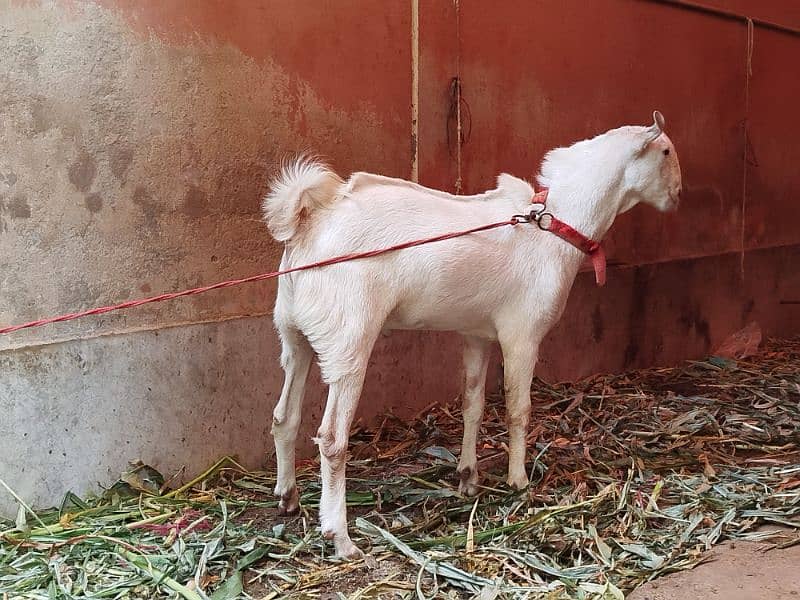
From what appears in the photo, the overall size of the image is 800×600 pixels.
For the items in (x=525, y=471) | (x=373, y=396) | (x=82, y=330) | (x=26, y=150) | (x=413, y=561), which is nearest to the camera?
(x=413, y=561)

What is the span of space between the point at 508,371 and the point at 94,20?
249cm

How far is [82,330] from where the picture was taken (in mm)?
3822

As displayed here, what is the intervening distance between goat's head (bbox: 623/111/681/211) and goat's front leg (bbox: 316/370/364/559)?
5.70 feet

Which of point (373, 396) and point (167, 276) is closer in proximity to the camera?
point (167, 276)

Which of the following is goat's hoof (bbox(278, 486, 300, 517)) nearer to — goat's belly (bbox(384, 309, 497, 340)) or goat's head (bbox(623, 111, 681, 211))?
goat's belly (bbox(384, 309, 497, 340))

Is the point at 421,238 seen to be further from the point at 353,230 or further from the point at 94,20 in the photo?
the point at 94,20

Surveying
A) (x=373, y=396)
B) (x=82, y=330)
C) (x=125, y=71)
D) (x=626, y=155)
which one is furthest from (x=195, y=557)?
(x=626, y=155)

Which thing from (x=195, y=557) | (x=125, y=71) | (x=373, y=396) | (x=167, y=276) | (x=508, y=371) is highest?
(x=125, y=71)

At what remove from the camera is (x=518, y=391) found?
392 cm

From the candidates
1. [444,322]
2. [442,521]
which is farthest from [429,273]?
[442,521]

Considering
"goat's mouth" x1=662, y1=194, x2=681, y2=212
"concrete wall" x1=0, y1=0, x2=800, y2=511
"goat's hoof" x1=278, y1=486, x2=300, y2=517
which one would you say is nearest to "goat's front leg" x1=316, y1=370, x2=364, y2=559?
"goat's hoof" x1=278, y1=486, x2=300, y2=517

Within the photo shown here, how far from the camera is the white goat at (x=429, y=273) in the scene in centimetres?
337

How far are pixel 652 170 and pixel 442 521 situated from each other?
6.53 ft

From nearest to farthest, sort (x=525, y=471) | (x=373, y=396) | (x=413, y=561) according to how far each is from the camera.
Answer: (x=413, y=561) < (x=525, y=471) < (x=373, y=396)
